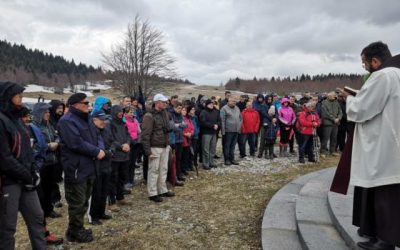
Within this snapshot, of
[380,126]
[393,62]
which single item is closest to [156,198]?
[380,126]

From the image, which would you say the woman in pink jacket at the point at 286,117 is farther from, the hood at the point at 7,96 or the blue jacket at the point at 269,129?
the hood at the point at 7,96

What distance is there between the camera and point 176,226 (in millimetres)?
5469

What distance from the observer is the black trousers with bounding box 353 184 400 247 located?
3196 mm

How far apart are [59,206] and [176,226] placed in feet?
8.40

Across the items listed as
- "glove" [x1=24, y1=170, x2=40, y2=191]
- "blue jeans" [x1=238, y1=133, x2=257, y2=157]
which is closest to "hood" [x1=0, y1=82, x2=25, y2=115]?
"glove" [x1=24, y1=170, x2=40, y2=191]

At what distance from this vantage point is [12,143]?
3.66m

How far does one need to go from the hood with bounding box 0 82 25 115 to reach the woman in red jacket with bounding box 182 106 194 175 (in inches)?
207

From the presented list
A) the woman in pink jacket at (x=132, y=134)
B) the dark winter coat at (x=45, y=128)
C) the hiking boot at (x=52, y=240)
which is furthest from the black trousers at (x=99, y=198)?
the woman in pink jacket at (x=132, y=134)

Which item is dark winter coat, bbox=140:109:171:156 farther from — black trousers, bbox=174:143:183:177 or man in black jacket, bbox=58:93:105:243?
man in black jacket, bbox=58:93:105:243

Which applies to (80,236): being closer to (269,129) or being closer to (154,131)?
(154,131)

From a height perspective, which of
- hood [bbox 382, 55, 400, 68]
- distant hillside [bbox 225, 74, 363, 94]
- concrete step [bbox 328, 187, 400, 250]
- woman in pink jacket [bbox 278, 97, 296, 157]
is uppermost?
distant hillside [bbox 225, 74, 363, 94]

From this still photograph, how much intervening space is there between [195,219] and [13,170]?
10.2 ft

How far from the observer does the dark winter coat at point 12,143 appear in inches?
139

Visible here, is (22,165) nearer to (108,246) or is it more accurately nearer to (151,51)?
(108,246)
